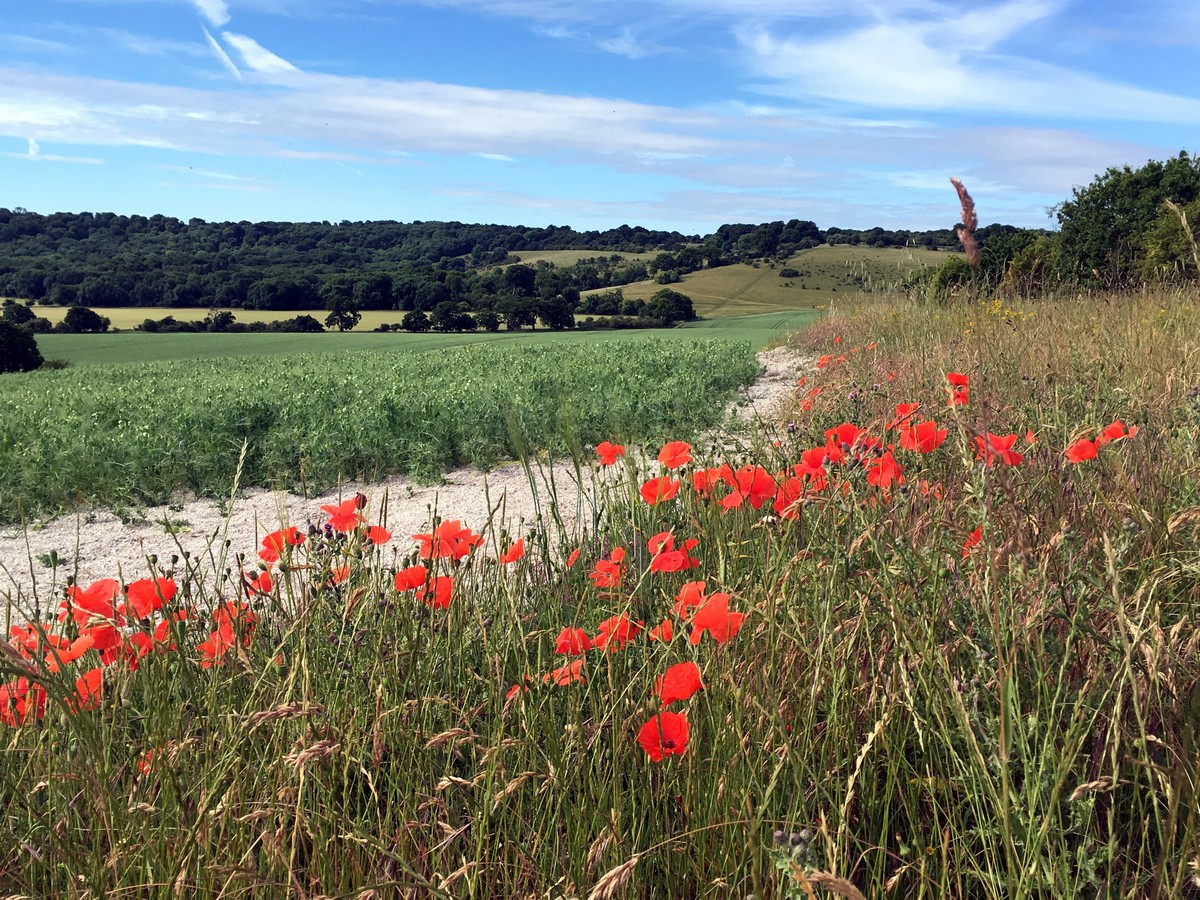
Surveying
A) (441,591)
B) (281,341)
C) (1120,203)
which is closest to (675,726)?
(441,591)

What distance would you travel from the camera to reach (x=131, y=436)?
7258mm

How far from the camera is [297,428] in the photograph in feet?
24.2

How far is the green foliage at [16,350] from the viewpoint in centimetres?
2783

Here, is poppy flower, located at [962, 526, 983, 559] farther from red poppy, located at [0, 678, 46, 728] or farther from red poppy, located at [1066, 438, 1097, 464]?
red poppy, located at [0, 678, 46, 728]

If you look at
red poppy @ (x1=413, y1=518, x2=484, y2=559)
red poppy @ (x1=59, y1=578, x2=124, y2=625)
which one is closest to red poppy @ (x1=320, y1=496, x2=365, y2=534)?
red poppy @ (x1=413, y1=518, x2=484, y2=559)

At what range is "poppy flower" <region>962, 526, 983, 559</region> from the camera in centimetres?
159

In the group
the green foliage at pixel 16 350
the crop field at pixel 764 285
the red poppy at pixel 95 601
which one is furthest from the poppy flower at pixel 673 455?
the crop field at pixel 764 285

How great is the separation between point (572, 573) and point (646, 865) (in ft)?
3.58

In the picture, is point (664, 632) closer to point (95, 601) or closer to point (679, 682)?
point (679, 682)

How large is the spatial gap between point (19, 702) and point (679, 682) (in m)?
1.20

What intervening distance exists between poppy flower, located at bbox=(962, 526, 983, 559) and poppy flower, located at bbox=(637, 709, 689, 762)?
0.67 metres

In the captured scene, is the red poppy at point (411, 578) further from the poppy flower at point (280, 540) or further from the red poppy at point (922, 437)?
the red poppy at point (922, 437)

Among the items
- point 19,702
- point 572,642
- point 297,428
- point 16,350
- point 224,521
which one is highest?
point 16,350

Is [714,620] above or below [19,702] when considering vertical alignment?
above
